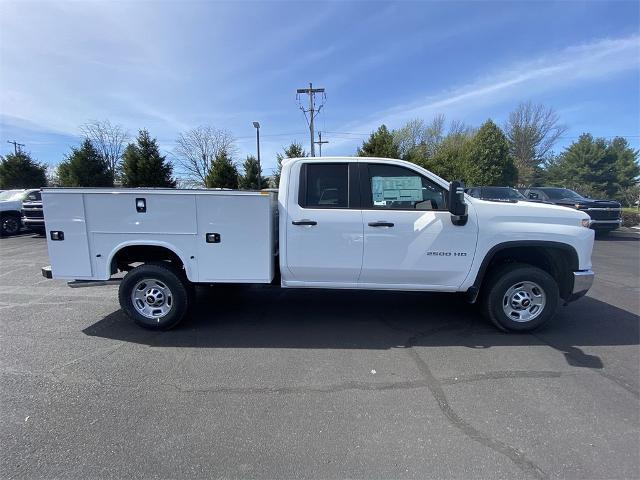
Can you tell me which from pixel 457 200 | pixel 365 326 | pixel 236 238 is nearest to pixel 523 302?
pixel 457 200

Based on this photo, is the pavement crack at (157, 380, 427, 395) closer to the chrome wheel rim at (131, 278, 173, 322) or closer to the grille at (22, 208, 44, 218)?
the chrome wheel rim at (131, 278, 173, 322)

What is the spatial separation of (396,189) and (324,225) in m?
1.00

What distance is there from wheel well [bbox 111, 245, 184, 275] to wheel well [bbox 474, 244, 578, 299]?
12.8 ft

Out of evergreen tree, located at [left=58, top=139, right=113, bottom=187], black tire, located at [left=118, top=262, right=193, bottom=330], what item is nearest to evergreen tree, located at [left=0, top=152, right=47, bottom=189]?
evergreen tree, located at [left=58, top=139, right=113, bottom=187]

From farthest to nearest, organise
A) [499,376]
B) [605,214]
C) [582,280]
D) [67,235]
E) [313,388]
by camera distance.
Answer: [605,214], [67,235], [582,280], [499,376], [313,388]

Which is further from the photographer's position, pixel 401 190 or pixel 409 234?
pixel 401 190

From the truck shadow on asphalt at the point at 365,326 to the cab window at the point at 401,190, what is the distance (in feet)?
5.29

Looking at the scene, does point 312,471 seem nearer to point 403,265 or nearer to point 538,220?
point 403,265

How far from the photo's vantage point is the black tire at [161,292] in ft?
14.1

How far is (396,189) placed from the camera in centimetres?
423

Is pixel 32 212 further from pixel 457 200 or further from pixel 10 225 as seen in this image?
pixel 457 200

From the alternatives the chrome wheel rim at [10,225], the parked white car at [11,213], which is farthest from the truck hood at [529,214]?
the chrome wheel rim at [10,225]

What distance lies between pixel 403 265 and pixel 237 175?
25.3 m

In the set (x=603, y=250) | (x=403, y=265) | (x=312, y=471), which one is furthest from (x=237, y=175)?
(x=312, y=471)
